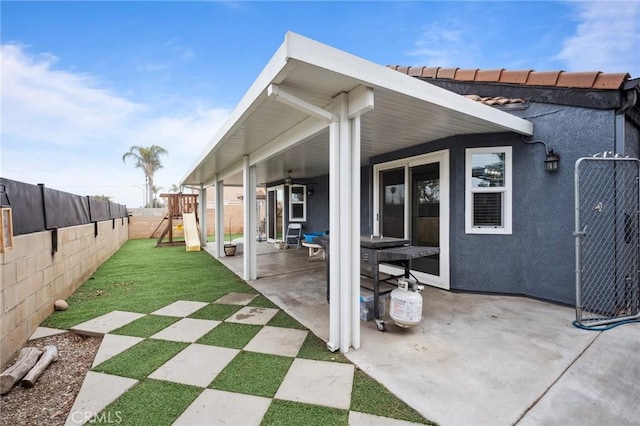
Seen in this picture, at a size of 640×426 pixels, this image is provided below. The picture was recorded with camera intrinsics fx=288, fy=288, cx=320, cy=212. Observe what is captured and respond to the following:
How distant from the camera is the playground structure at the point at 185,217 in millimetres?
10281

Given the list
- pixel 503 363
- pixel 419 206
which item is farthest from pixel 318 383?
pixel 419 206

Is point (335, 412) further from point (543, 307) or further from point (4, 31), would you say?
point (4, 31)

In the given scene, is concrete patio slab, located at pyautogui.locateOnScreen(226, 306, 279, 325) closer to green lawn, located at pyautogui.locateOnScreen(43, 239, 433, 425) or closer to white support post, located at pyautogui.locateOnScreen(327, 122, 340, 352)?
green lawn, located at pyautogui.locateOnScreen(43, 239, 433, 425)

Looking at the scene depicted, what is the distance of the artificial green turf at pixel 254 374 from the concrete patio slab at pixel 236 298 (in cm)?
165

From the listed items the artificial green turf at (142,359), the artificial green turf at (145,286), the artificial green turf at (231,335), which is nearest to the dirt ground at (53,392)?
the artificial green turf at (142,359)

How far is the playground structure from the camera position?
10.3 metres

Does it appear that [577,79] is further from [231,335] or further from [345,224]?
[231,335]

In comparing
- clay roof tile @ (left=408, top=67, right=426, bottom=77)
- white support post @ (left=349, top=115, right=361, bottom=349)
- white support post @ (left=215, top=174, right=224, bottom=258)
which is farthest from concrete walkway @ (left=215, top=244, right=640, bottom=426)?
white support post @ (left=215, top=174, right=224, bottom=258)

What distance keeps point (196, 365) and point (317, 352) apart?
A: 1063mm

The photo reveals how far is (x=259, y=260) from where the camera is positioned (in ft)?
25.9

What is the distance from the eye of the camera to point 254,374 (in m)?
2.32

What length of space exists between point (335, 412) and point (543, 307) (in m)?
3.51

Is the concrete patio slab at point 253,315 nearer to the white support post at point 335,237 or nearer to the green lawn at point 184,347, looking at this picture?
the green lawn at point 184,347

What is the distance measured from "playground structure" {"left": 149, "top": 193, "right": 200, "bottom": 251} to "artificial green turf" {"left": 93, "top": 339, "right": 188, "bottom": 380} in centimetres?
765
